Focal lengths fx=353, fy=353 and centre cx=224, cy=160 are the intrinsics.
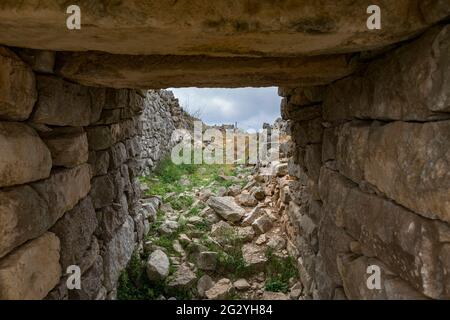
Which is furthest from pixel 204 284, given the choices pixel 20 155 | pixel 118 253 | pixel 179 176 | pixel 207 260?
pixel 179 176

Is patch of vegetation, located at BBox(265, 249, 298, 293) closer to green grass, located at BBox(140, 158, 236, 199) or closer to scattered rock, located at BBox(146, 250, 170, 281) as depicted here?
scattered rock, located at BBox(146, 250, 170, 281)

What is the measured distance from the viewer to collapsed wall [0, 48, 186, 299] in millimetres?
1466

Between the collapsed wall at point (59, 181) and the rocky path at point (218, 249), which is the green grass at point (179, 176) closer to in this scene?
the rocky path at point (218, 249)

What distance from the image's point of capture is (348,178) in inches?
83.7

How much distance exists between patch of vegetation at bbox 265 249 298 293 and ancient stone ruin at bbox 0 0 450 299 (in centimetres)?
79

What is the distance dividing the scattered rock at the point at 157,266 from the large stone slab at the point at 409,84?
2.47m

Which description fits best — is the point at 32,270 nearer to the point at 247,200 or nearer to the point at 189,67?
the point at 189,67

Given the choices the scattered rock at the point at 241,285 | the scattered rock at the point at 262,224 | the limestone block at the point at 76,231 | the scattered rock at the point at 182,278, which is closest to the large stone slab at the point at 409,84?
the limestone block at the point at 76,231

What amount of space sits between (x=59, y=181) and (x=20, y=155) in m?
0.45

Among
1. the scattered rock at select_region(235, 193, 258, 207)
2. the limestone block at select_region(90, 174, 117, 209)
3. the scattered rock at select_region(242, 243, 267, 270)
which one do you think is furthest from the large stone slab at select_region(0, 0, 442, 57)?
the scattered rock at select_region(235, 193, 258, 207)

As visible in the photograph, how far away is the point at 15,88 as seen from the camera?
1520 mm
